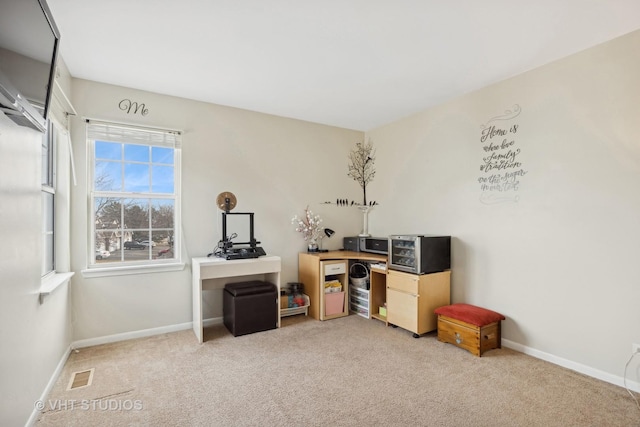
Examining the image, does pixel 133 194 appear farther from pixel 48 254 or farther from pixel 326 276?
pixel 326 276

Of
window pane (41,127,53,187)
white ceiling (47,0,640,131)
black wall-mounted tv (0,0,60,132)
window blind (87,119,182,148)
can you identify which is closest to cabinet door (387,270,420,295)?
white ceiling (47,0,640,131)

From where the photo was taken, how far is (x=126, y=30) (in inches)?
88.4

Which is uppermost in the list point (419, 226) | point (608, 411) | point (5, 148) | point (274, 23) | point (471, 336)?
point (274, 23)

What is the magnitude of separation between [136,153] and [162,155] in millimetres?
244

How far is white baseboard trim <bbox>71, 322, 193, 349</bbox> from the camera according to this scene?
9.76 feet

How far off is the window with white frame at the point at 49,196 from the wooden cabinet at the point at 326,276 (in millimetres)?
2504

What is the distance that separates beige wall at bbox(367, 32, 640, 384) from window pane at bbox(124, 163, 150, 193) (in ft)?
10.5

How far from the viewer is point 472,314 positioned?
2.88 metres

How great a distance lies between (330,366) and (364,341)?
0.63 meters

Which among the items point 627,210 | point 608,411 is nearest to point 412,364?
point 608,411

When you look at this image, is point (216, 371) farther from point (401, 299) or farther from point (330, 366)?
point (401, 299)

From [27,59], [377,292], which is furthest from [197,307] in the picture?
[27,59]

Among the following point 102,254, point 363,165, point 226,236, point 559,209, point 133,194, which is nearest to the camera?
point 559,209

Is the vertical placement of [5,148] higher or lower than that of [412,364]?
higher
